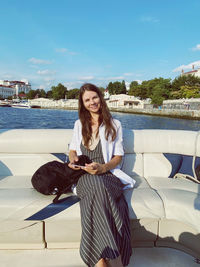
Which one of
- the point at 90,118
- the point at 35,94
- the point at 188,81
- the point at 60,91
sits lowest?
the point at 90,118

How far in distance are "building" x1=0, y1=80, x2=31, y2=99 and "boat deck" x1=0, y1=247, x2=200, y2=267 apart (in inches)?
4603

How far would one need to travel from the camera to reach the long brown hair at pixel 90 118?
70.3 inches

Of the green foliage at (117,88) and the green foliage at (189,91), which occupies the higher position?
the green foliage at (117,88)

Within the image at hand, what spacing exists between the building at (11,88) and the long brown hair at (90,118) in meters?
117

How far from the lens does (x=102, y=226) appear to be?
1.28 meters

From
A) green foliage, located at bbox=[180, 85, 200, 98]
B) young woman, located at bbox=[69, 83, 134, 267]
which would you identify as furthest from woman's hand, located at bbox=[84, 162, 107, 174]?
green foliage, located at bbox=[180, 85, 200, 98]

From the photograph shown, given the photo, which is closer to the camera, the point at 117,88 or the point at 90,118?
the point at 90,118

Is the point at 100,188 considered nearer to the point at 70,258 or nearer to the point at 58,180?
the point at 58,180

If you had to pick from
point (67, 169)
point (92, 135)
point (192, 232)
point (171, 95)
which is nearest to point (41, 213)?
point (67, 169)

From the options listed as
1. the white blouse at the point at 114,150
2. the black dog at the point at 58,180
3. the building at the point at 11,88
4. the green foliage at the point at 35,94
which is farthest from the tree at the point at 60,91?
the black dog at the point at 58,180

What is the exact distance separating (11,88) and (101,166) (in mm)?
123904

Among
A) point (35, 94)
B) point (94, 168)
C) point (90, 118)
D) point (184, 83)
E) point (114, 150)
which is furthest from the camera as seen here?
point (35, 94)

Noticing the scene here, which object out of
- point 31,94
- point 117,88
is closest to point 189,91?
point 117,88

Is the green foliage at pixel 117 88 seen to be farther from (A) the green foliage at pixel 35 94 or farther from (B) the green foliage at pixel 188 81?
(A) the green foliage at pixel 35 94
